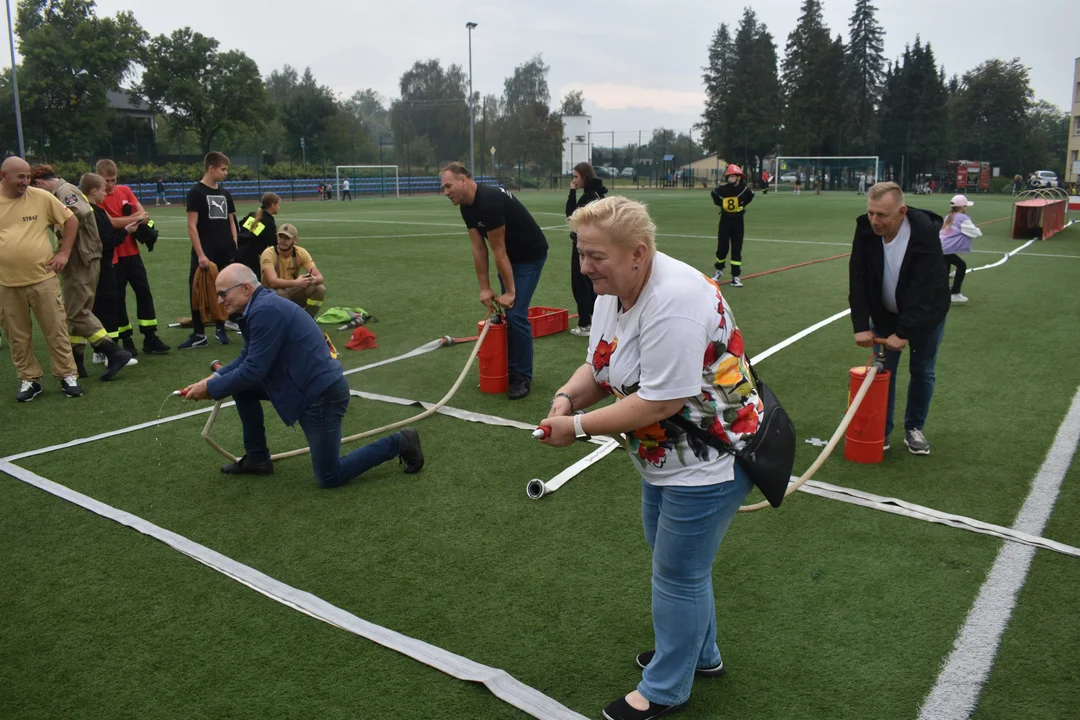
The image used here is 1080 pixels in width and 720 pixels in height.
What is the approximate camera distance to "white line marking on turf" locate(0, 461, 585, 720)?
310cm

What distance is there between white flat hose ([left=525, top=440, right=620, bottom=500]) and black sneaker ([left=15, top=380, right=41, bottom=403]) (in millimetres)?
5021

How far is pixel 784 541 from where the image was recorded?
435 cm

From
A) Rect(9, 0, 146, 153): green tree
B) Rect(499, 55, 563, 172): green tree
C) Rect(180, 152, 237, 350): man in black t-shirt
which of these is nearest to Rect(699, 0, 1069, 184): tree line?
Rect(499, 55, 563, 172): green tree

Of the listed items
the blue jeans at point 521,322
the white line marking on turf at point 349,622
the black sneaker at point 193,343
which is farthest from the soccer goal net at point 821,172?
the white line marking on turf at point 349,622

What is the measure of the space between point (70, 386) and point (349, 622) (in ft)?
17.1

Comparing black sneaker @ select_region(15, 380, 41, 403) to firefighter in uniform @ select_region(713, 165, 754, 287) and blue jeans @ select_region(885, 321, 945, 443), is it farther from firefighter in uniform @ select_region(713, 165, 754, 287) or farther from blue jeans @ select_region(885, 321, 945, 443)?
firefighter in uniform @ select_region(713, 165, 754, 287)

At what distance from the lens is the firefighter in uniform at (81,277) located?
780 centimetres

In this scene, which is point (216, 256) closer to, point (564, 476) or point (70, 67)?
point (564, 476)

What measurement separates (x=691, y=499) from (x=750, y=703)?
1035 mm

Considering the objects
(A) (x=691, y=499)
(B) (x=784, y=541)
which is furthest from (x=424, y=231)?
(A) (x=691, y=499)

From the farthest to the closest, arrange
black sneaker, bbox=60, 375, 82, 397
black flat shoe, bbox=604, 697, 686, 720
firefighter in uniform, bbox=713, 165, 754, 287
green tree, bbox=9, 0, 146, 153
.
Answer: green tree, bbox=9, 0, 146, 153 < firefighter in uniform, bbox=713, 165, 754, 287 < black sneaker, bbox=60, 375, 82, 397 < black flat shoe, bbox=604, 697, 686, 720

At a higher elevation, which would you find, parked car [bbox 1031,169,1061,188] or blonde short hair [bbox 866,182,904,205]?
parked car [bbox 1031,169,1061,188]

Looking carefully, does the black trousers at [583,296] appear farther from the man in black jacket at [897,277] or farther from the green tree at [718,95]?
the green tree at [718,95]

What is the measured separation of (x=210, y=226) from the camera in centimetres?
912
